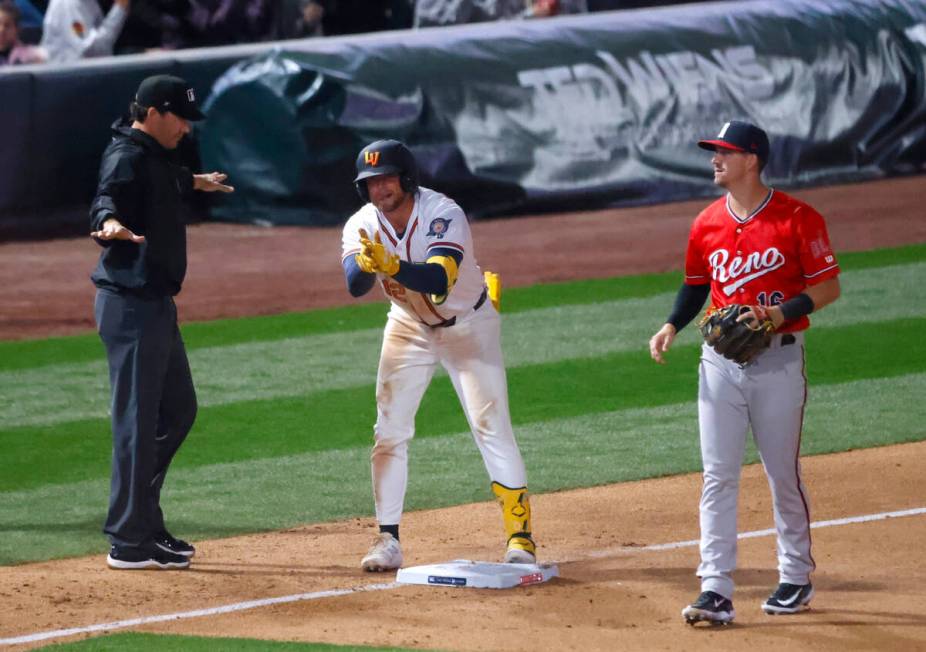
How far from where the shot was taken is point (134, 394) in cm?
682

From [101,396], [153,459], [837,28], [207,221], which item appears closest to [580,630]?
[153,459]

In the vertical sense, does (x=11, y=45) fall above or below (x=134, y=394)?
above

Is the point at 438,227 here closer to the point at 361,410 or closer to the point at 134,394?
the point at 134,394

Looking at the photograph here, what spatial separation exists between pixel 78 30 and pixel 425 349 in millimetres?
10996

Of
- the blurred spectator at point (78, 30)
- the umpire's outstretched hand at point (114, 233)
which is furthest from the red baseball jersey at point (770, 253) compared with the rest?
the blurred spectator at point (78, 30)

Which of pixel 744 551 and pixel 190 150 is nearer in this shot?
pixel 744 551

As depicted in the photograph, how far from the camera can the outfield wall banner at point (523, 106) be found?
1597 cm

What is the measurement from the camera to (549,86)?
1673 cm

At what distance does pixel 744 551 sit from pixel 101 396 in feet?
16.2

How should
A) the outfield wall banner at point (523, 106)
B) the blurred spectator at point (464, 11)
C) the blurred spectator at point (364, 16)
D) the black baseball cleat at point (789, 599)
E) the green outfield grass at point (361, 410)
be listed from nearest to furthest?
the black baseball cleat at point (789, 599)
the green outfield grass at point (361, 410)
the outfield wall banner at point (523, 106)
the blurred spectator at point (464, 11)
the blurred spectator at point (364, 16)

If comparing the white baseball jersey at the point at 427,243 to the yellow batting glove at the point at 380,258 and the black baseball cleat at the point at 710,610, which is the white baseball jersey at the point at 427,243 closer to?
the yellow batting glove at the point at 380,258

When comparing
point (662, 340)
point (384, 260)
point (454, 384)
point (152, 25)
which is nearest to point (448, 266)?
point (384, 260)

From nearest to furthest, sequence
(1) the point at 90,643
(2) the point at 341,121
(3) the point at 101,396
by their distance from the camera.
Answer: (1) the point at 90,643 → (3) the point at 101,396 → (2) the point at 341,121

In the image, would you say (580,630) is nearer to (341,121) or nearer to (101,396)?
(101,396)
